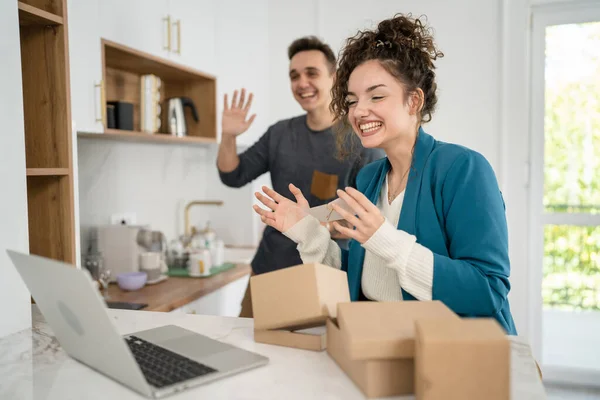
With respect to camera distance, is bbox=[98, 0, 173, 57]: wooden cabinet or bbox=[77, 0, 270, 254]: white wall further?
bbox=[77, 0, 270, 254]: white wall

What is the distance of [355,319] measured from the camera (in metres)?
0.98

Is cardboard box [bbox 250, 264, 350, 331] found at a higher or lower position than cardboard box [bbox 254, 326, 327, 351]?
higher

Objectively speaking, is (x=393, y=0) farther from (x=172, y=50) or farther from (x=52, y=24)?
(x=52, y=24)

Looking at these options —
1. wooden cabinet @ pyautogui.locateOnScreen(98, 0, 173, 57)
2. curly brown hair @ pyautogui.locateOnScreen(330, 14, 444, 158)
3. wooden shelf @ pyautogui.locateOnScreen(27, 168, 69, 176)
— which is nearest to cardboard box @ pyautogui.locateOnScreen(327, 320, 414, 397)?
curly brown hair @ pyautogui.locateOnScreen(330, 14, 444, 158)

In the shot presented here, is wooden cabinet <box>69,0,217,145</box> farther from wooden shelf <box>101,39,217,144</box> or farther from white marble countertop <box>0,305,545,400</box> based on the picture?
white marble countertop <box>0,305,545,400</box>

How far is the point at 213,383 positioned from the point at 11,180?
0.80 meters

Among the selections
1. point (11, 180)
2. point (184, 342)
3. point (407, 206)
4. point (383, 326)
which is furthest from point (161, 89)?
point (383, 326)

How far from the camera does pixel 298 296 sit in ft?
3.64

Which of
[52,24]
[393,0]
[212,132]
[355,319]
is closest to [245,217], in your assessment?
[212,132]

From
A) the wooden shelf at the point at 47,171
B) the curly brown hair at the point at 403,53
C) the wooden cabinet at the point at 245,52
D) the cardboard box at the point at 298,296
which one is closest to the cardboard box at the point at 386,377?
the cardboard box at the point at 298,296

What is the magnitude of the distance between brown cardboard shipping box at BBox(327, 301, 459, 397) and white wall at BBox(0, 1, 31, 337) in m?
0.86

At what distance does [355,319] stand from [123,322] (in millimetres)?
672

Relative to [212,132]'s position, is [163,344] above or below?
below

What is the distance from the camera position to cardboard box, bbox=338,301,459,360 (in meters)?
0.89
